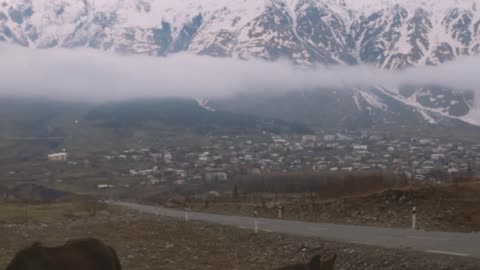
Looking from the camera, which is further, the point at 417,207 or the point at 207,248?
the point at 417,207

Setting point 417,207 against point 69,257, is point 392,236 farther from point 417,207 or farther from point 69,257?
point 69,257

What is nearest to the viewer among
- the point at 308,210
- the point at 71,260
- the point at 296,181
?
the point at 71,260

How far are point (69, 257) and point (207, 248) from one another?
53.6 feet

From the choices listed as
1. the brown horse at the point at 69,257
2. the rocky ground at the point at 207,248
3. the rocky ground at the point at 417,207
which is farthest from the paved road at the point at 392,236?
the brown horse at the point at 69,257

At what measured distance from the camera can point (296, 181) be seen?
356 ft

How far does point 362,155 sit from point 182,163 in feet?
167

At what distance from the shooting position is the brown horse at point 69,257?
12930 millimetres

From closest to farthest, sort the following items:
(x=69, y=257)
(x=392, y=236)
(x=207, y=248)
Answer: (x=69, y=257) → (x=392, y=236) → (x=207, y=248)

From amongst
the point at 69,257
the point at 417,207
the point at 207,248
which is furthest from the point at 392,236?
the point at 69,257

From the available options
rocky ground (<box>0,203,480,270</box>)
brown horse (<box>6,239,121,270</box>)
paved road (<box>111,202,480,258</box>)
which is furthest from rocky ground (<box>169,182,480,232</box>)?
brown horse (<box>6,239,121,270</box>)

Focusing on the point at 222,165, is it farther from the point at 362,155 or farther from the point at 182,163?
the point at 362,155

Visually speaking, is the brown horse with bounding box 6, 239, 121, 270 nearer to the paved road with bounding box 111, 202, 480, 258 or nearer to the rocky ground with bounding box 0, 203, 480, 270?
the rocky ground with bounding box 0, 203, 480, 270

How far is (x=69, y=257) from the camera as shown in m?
13.5

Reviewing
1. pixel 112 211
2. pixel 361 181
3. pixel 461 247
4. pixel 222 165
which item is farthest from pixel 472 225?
pixel 222 165
